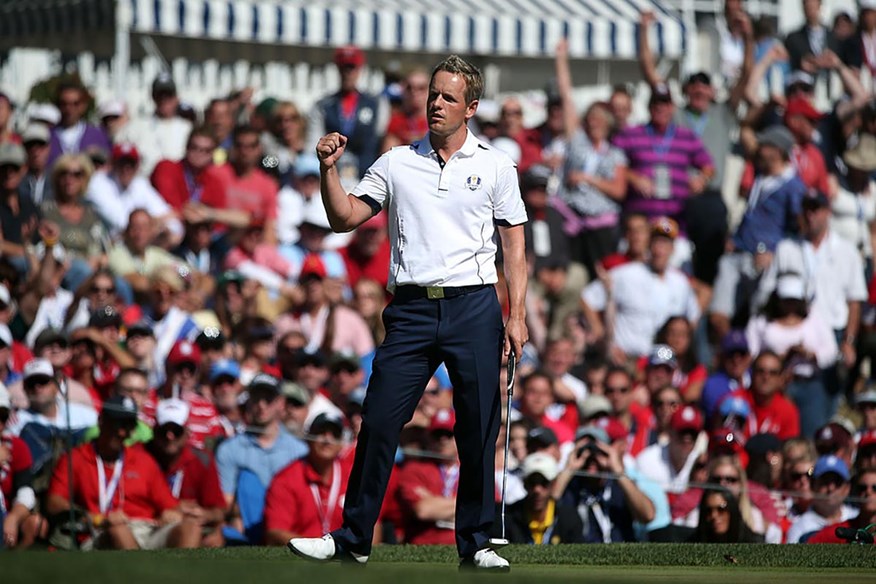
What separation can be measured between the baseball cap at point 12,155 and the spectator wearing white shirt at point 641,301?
4.81m

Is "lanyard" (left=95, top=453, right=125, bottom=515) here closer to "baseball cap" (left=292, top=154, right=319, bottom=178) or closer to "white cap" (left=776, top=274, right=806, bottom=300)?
"baseball cap" (left=292, top=154, right=319, bottom=178)

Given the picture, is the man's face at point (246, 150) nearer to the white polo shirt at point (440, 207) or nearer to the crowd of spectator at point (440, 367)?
the crowd of spectator at point (440, 367)

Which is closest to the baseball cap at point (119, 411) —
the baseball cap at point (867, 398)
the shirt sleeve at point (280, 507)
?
the shirt sleeve at point (280, 507)

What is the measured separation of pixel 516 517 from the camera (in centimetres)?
1073

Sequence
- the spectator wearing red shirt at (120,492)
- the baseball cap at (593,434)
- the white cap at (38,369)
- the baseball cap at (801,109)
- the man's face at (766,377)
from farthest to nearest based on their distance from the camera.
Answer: the baseball cap at (801,109) → the man's face at (766,377) → the baseball cap at (593,434) → the white cap at (38,369) → the spectator wearing red shirt at (120,492)

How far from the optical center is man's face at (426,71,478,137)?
292 inches

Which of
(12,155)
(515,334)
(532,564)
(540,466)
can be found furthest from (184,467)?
(515,334)

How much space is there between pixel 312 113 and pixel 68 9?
4025 millimetres

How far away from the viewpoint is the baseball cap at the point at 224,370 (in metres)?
12.1

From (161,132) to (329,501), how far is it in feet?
19.9

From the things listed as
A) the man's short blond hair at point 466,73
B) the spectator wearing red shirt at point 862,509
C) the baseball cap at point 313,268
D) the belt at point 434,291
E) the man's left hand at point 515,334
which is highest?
the man's short blond hair at point 466,73

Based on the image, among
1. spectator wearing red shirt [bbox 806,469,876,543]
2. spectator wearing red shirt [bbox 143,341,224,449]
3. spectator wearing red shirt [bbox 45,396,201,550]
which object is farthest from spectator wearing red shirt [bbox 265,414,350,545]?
spectator wearing red shirt [bbox 806,469,876,543]

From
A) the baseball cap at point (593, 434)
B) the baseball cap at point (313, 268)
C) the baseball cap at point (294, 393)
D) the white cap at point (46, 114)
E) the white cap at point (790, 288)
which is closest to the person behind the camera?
the baseball cap at point (593, 434)

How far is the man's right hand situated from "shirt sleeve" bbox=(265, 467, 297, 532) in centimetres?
392
